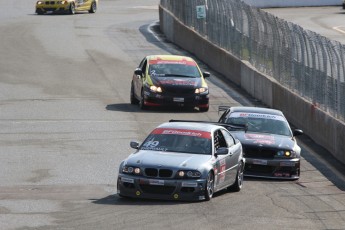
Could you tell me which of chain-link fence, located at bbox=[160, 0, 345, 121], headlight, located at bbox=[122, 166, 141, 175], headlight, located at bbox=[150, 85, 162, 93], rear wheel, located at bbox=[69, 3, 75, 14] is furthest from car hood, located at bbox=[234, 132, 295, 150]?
rear wheel, located at bbox=[69, 3, 75, 14]

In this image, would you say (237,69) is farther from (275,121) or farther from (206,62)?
(275,121)

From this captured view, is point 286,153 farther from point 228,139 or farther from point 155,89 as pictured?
point 155,89

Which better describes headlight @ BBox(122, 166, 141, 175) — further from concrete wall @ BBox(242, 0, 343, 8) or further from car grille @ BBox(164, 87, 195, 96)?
concrete wall @ BBox(242, 0, 343, 8)

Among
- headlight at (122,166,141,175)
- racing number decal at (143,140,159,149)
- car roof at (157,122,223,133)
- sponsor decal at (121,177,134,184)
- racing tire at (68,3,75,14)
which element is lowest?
racing tire at (68,3,75,14)

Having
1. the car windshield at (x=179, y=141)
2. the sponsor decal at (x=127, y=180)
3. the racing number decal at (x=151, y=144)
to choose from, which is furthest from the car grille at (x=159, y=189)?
the racing number decal at (x=151, y=144)

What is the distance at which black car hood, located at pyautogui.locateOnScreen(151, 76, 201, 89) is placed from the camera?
31.5 meters

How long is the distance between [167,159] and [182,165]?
320 mm

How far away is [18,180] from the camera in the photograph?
19.5 meters

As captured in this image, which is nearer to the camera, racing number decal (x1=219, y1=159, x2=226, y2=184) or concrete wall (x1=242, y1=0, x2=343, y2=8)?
racing number decal (x1=219, y1=159, x2=226, y2=184)

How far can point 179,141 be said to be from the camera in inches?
720

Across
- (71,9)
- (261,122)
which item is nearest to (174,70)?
(261,122)

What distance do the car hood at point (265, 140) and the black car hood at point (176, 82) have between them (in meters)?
9.21

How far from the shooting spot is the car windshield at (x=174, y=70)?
1270 inches

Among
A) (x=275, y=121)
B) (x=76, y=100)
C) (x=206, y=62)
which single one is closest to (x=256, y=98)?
(x=76, y=100)
